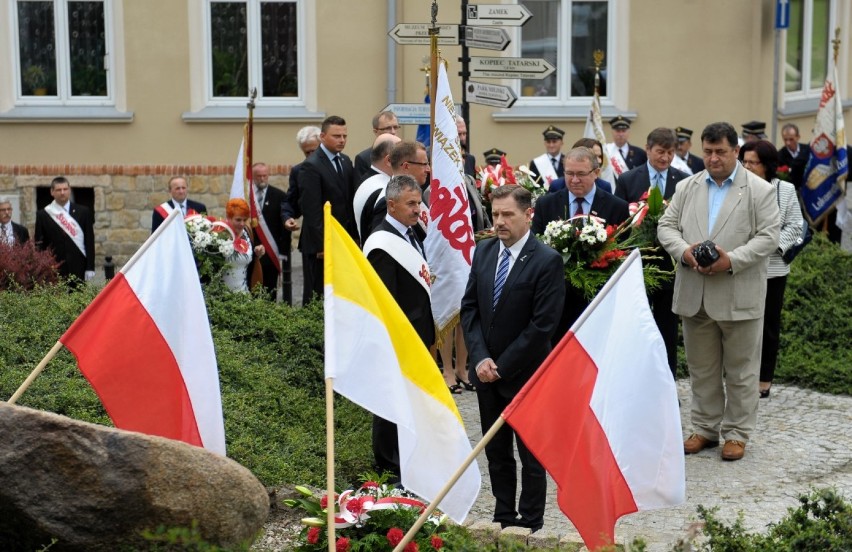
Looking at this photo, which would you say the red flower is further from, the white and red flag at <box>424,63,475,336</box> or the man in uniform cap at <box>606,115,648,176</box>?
the man in uniform cap at <box>606,115,648,176</box>

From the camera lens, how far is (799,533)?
5.95 m

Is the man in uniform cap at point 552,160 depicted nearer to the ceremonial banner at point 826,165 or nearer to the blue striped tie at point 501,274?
the ceremonial banner at point 826,165

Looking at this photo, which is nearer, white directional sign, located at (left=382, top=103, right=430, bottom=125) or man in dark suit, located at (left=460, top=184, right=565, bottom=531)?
man in dark suit, located at (left=460, top=184, right=565, bottom=531)

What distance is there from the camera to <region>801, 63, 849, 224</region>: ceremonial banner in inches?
648

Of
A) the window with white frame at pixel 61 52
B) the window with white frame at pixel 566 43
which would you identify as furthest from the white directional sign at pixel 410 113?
the window with white frame at pixel 61 52

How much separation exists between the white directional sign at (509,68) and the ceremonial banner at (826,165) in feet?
A: 18.7

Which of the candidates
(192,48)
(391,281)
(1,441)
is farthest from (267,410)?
(192,48)

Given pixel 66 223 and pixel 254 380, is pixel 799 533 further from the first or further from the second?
pixel 66 223

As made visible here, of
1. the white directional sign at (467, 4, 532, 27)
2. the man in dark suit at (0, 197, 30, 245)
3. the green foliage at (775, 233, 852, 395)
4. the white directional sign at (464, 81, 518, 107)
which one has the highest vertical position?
the white directional sign at (467, 4, 532, 27)

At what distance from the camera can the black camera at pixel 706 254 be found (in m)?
8.61

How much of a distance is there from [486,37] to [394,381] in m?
6.79

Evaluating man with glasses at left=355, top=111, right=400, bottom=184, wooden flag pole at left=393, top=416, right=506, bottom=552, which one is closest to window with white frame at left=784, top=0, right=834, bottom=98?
man with glasses at left=355, top=111, right=400, bottom=184

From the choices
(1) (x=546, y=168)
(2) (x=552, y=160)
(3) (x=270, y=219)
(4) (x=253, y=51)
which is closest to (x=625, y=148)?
(2) (x=552, y=160)

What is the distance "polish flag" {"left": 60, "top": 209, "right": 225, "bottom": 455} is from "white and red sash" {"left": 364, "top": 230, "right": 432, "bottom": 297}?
1509 millimetres
